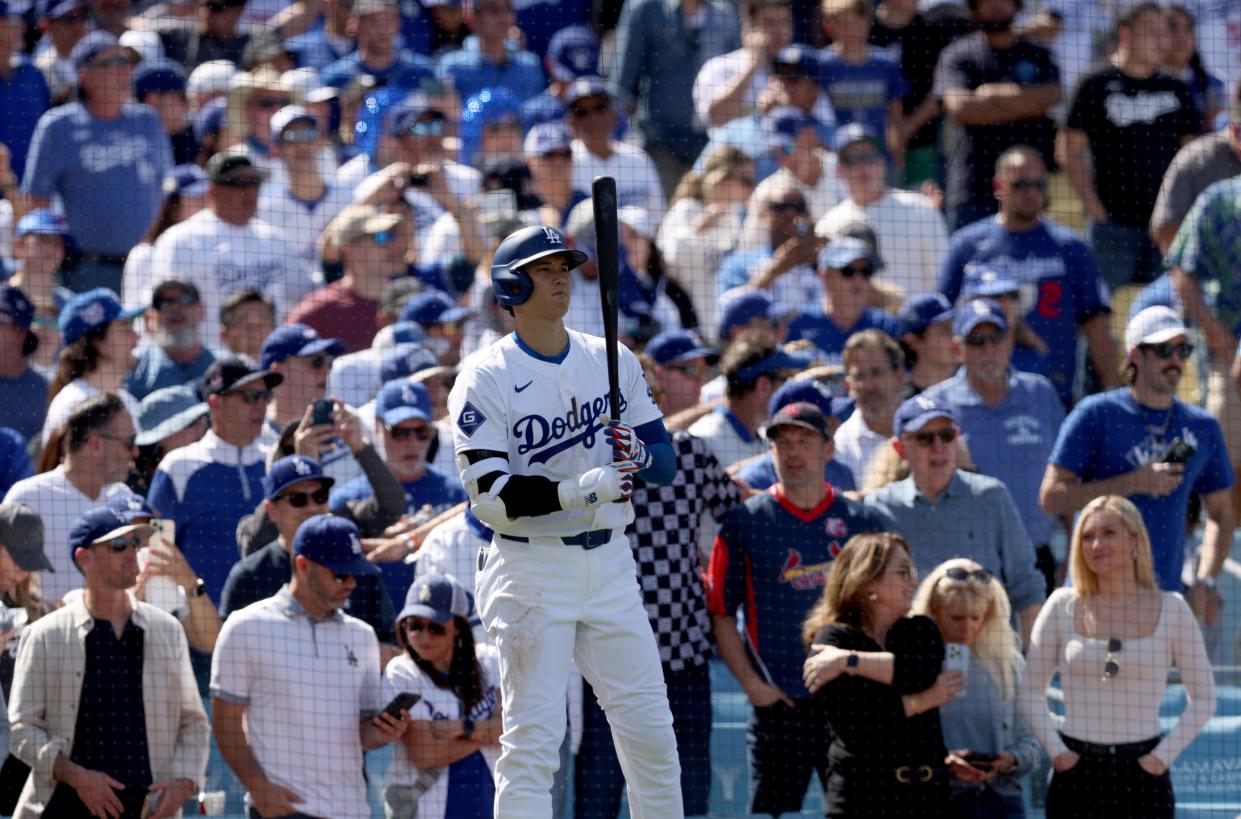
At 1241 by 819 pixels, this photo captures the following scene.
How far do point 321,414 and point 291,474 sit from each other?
49 centimetres

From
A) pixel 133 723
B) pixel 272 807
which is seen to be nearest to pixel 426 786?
pixel 272 807

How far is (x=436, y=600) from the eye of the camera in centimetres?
660

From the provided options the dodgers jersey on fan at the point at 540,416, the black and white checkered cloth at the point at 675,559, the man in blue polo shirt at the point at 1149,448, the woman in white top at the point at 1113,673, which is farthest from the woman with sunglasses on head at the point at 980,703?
the dodgers jersey on fan at the point at 540,416

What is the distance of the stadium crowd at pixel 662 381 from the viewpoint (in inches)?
263

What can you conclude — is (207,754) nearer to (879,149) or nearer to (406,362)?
(406,362)

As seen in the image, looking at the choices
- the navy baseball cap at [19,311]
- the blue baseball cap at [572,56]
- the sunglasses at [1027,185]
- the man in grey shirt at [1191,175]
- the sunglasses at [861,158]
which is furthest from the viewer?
the blue baseball cap at [572,56]

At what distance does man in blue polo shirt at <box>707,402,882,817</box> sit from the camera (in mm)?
7184

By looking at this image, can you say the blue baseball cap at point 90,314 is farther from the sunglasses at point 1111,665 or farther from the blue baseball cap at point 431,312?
the sunglasses at point 1111,665

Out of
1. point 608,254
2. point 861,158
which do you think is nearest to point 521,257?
point 608,254

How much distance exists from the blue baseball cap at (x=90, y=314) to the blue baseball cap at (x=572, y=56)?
13.4ft

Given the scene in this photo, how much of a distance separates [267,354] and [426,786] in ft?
7.16

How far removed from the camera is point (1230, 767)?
7570 millimetres

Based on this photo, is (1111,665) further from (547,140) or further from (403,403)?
(547,140)

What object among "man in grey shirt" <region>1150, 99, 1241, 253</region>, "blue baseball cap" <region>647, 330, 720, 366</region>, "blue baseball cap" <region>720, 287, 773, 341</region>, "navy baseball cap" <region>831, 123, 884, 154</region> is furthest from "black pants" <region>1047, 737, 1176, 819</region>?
"navy baseball cap" <region>831, 123, 884, 154</region>
